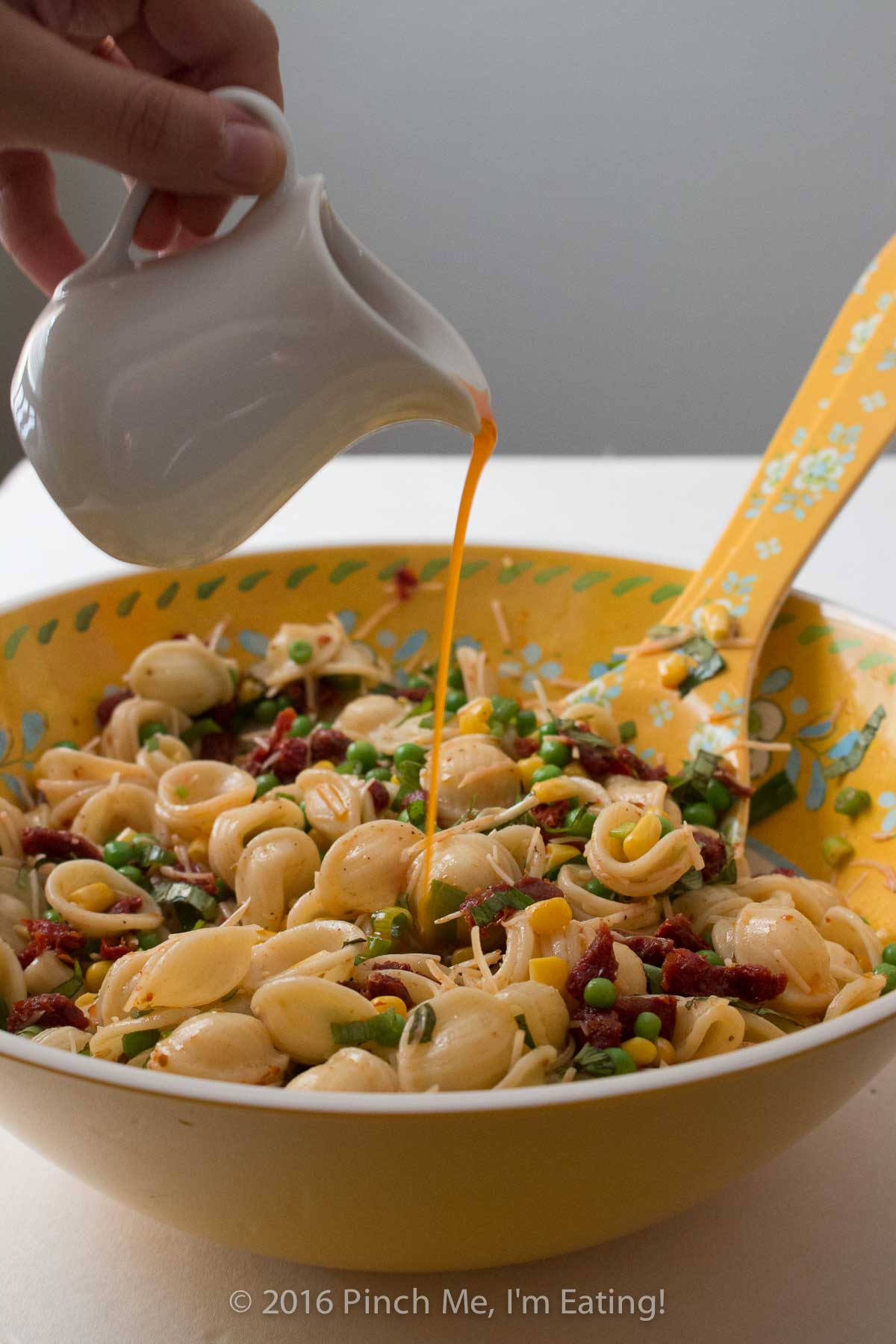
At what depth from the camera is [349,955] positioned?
1287 mm

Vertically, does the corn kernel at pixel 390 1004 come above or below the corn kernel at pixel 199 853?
above

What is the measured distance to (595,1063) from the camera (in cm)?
116

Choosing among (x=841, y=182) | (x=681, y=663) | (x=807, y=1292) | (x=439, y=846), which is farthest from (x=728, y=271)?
(x=807, y=1292)

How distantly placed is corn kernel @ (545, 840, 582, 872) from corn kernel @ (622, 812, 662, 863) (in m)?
0.09

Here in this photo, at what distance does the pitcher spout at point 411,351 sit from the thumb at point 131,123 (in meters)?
0.09

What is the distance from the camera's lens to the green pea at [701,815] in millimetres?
1736

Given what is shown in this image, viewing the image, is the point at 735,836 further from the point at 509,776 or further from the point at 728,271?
the point at 728,271

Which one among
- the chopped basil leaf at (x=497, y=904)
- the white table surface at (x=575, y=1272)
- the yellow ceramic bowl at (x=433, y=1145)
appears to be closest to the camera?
the yellow ceramic bowl at (x=433, y=1145)

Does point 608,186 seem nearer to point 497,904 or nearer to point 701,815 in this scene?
point 701,815

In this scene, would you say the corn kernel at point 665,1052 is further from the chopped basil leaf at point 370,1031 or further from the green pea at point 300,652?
the green pea at point 300,652

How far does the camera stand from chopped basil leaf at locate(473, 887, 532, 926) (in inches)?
54.1

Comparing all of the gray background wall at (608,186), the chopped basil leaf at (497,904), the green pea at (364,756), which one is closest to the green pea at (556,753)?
the green pea at (364,756)

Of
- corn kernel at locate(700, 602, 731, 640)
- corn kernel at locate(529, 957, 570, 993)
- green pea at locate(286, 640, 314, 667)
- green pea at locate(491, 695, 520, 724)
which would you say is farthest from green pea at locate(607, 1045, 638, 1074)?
green pea at locate(286, 640, 314, 667)

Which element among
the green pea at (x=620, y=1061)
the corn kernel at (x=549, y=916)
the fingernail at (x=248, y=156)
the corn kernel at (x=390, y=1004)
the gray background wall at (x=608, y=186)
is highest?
the fingernail at (x=248, y=156)
